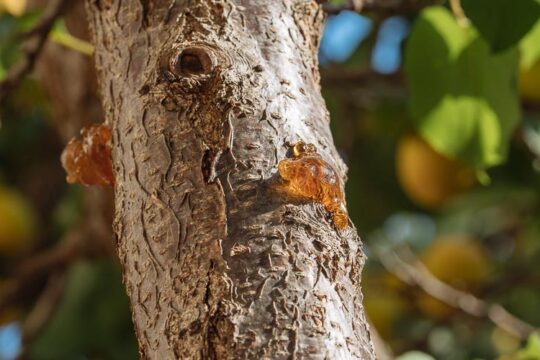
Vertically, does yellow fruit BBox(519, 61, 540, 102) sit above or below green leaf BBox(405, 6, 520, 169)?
above

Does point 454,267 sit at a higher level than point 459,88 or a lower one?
lower

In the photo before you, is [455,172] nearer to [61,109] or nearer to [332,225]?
[61,109]

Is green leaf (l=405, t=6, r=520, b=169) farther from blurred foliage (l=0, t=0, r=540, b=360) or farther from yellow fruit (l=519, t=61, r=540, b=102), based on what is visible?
yellow fruit (l=519, t=61, r=540, b=102)

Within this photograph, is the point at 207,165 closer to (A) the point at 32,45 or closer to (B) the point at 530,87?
(A) the point at 32,45

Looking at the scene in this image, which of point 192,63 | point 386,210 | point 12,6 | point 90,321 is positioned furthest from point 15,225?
point 192,63

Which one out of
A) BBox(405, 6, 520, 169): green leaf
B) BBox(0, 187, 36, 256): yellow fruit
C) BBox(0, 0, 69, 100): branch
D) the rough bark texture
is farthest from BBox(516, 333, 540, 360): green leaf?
BBox(0, 187, 36, 256): yellow fruit

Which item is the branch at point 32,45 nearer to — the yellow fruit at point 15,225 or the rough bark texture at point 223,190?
the rough bark texture at point 223,190
